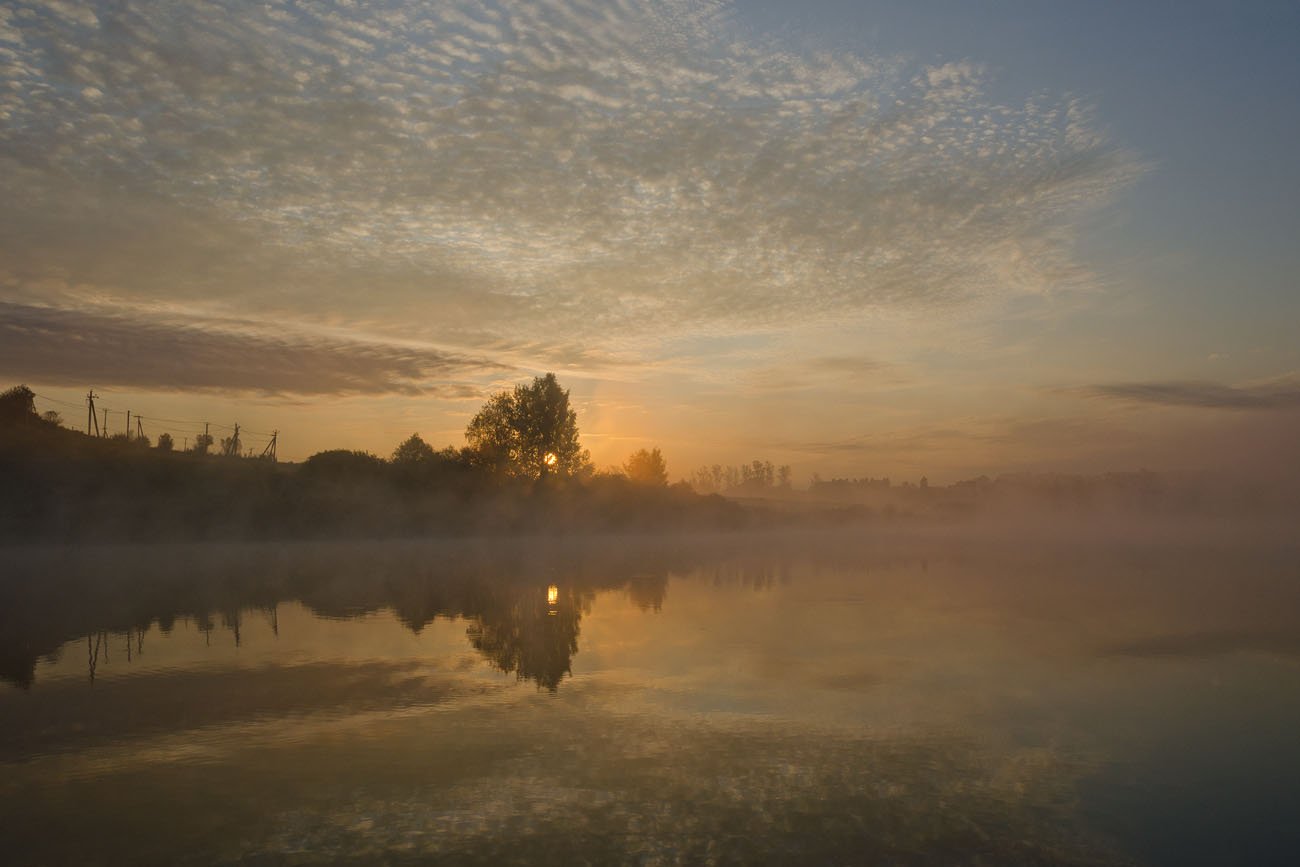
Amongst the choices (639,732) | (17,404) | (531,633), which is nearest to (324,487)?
(17,404)

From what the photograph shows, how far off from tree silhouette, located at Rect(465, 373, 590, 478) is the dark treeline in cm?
15

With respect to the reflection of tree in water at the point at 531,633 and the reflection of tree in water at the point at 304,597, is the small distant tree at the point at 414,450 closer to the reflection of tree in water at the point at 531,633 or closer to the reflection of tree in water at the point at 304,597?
the reflection of tree in water at the point at 304,597

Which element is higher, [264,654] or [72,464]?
[72,464]

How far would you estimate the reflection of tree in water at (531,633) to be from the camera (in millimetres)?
20078

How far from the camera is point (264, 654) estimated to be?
2138 centimetres

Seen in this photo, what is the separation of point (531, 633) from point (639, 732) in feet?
37.3

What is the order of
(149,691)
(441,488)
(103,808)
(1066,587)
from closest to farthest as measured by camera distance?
1. (103,808)
2. (149,691)
3. (1066,587)
4. (441,488)

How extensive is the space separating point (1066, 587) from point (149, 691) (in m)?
41.1

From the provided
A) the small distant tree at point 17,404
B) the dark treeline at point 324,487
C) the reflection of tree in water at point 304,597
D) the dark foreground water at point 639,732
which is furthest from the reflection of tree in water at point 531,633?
the small distant tree at point 17,404

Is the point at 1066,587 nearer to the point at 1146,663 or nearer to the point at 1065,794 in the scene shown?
the point at 1146,663

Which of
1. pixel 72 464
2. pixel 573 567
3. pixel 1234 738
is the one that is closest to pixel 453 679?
pixel 1234 738

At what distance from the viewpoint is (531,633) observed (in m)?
25.2

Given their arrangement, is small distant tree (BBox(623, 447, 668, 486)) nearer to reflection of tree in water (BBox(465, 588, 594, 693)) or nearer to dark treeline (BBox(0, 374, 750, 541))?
dark treeline (BBox(0, 374, 750, 541))

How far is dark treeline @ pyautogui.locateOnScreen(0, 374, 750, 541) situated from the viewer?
5934 centimetres
